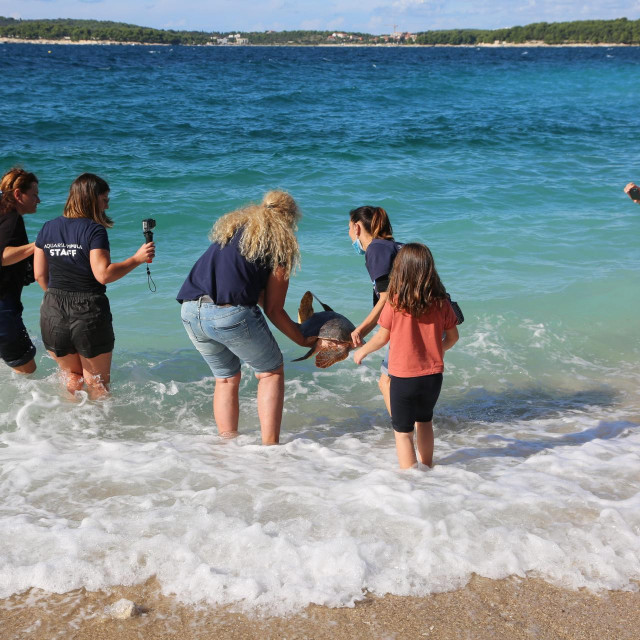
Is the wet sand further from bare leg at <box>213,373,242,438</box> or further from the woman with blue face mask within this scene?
bare leg at <box>213,373,242,438</box>

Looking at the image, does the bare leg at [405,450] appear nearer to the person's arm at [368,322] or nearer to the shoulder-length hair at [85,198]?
the person's arm at [368,322]

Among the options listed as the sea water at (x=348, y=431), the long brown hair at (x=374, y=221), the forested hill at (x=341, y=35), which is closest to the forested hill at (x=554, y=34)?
the forested hill at (x=341, y=35)

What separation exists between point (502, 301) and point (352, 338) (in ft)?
14.0

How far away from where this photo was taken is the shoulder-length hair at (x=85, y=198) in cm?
488

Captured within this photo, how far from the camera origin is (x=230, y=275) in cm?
424

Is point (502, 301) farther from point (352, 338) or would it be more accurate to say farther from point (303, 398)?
point (352, 338)

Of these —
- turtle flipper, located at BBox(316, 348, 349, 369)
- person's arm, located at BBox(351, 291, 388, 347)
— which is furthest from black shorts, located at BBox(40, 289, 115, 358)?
person's arm, located at BBox(351, 291, 388, 347)

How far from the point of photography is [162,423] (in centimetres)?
552

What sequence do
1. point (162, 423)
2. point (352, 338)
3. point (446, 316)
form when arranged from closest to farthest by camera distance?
point (446, 316) → point (352, 338) → point (162, 423)

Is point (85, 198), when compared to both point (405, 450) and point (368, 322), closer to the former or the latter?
point (368, 322)

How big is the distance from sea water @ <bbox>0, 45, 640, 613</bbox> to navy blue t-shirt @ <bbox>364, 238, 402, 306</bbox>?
1.27m

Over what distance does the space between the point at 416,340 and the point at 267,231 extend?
1093mm

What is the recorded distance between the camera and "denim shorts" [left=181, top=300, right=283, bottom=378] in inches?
170

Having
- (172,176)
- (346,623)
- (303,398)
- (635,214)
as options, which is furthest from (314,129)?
(346,623)
